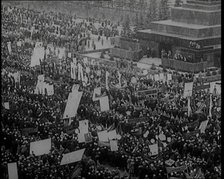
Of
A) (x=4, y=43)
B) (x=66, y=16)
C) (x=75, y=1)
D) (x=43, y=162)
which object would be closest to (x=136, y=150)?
(x=43, y=162)

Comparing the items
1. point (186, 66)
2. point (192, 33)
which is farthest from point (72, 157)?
point (192, 33)

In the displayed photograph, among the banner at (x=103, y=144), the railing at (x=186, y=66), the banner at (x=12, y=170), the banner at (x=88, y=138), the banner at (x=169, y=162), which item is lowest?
the railing at (x=186, y=66)

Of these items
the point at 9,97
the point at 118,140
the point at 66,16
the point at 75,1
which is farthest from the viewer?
the point at 75,1

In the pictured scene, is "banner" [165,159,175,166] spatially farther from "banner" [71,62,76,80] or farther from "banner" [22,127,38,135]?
"banner" [71,62,76,80]

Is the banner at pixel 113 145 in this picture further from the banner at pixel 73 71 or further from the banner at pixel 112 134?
the banner at pixel 73 71

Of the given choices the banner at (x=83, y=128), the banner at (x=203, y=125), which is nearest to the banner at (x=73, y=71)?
the banner at (x=83, y=128)

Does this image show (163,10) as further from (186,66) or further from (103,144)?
(103,144)

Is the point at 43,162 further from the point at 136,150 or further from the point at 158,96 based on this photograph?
the point at 158,96
